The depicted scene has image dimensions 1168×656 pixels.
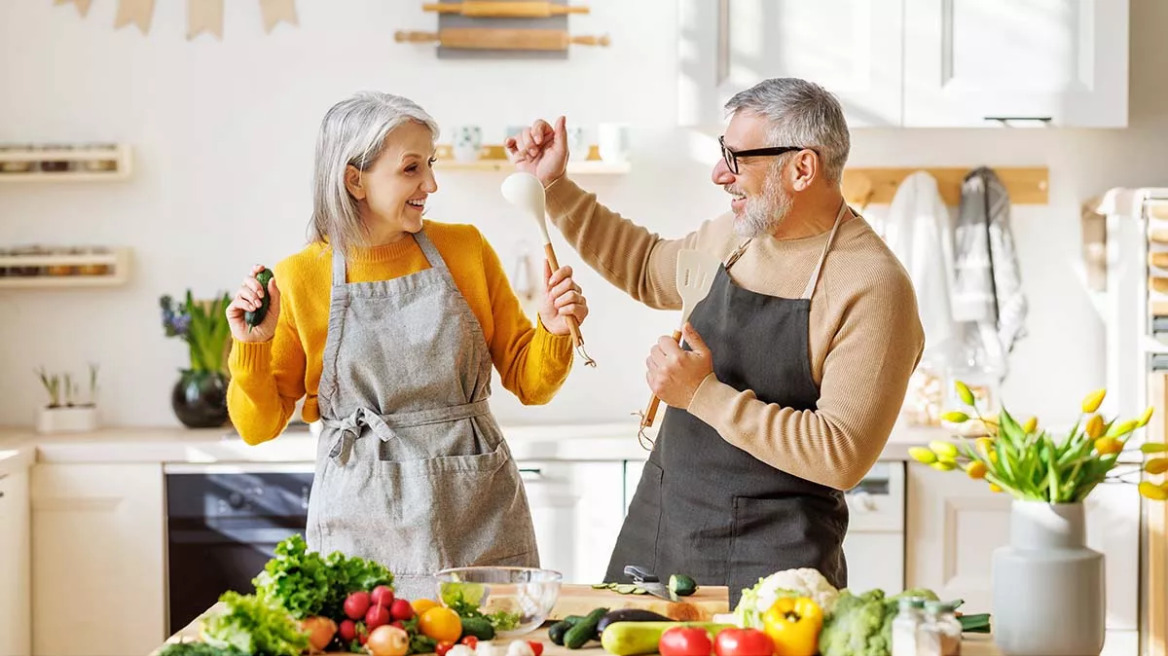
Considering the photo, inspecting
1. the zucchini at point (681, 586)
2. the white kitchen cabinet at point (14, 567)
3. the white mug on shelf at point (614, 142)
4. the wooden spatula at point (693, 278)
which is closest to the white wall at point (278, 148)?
the white mug on shelf at point (614, 142)

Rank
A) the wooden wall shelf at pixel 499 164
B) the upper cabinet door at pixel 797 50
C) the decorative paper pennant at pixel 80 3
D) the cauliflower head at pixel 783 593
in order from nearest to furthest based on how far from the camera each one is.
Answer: the cauliflower head at pixel 783 593 < the upper cabinet door at pixel 797 50 < the wooden wall shelf at pixel 499 164 < the decorative paper pennant at pixel 80 3

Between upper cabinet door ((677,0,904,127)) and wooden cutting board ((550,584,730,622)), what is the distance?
6.74 feet

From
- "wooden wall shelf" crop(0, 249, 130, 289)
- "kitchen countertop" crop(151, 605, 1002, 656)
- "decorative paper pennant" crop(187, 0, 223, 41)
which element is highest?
"decorative paper pennant" crop(187, 0, 223, 41)

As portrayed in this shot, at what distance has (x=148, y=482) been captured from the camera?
329 cm

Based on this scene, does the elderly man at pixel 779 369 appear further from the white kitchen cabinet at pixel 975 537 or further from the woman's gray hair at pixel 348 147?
the white kitchen cabinet at pixel 975 537

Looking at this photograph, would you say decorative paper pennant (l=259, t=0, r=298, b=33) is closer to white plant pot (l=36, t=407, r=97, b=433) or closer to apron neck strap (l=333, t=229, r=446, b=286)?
white plant pot (l=36, t=407, r=97, b=433)

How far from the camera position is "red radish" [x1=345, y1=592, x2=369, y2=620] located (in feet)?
4.99

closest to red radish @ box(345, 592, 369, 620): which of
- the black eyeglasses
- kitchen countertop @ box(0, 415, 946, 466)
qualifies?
the black eyeglasses

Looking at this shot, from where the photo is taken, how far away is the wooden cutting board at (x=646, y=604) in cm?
166

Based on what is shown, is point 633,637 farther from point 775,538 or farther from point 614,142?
point 614,142

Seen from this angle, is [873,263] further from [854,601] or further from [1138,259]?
[1138,259]

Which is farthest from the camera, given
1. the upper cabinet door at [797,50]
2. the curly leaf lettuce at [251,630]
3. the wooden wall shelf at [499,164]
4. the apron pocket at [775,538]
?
the wooden wall shelf at [499,164]

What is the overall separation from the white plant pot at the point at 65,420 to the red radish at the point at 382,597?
2.34m

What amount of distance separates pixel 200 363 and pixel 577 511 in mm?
1159
